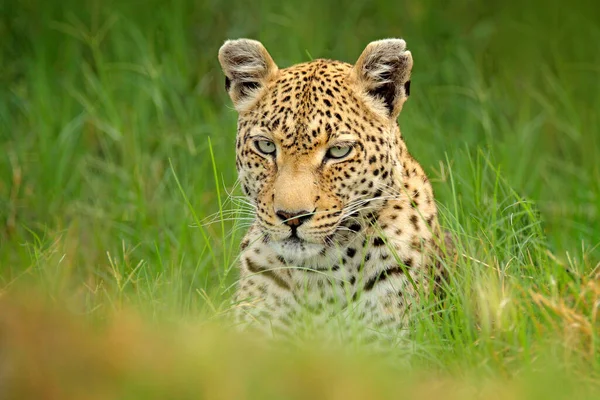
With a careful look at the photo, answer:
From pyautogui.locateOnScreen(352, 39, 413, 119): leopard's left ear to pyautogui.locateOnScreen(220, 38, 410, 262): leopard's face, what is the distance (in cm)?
1

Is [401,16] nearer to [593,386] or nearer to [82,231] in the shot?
[82,231]

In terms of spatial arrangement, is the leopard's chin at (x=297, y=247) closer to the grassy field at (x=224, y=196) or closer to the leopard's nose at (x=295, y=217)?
the leopard's nose at (x=295, y=217)

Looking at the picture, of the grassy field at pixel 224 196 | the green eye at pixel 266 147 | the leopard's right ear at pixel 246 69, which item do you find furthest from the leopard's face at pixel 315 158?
the grassy field at pixel 224 196

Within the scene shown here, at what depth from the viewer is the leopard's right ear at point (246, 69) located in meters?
6.38

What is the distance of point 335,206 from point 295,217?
0.26 meters

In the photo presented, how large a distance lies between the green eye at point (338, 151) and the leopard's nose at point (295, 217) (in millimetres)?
425

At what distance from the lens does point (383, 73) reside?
6234mm

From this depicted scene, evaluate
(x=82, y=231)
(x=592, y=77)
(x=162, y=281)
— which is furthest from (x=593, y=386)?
(x=592, y=77)

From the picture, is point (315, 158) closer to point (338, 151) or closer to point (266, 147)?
point (338, 151)

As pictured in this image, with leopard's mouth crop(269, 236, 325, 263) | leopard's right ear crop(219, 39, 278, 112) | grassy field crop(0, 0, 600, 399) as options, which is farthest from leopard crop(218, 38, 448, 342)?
grassy field crop(0, 0, 600, 399)

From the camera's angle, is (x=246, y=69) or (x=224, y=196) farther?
(x=224, y=196)

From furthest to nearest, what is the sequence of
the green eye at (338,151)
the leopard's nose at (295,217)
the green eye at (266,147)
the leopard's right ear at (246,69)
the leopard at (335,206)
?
the leopard's right ear at (246,69), the green eye at (266,147), the green eye at (338,151), the leopard at (335,206), the leopard's nose at (295,217)

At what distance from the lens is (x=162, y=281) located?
18.9 ft

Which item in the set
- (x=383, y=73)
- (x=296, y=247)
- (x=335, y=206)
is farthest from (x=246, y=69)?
(x=296, y=247)
